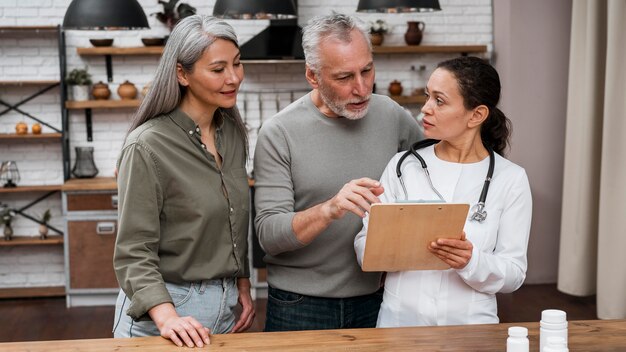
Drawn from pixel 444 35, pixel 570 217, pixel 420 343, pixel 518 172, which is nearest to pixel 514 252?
→ pixel 518 172

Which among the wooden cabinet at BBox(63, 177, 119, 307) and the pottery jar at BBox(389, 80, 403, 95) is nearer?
the wooden cabinet at BBox(63, 177, 119, 307)

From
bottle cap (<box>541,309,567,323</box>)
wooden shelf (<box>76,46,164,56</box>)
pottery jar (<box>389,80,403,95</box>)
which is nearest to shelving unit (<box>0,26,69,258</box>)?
wooden shelf (<box>76,46,164,56</box>)

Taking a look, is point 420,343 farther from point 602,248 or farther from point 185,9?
point 185,9

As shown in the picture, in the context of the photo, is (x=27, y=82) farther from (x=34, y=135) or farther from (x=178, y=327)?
(x=178, y=327)

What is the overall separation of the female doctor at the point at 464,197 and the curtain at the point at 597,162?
10.1 ft

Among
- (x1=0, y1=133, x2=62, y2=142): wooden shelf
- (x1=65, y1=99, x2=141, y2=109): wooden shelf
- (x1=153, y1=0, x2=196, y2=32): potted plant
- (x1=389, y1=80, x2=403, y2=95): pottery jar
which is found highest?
(x1=153, y1=0, x2=196, y2=32): potted plant

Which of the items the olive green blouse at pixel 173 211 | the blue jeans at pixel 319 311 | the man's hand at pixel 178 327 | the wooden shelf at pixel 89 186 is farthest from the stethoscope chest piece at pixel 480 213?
the wooden shelf at pixel 89 186

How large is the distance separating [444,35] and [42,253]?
3890 mm

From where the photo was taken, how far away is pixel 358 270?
8.57ft

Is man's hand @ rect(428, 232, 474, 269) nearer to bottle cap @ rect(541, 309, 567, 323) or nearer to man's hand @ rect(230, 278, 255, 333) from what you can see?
bottle cap @ rect(541, 309, 567, 323)

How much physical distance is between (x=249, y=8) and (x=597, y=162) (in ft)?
9.65

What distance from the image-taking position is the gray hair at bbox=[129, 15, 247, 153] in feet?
7.45

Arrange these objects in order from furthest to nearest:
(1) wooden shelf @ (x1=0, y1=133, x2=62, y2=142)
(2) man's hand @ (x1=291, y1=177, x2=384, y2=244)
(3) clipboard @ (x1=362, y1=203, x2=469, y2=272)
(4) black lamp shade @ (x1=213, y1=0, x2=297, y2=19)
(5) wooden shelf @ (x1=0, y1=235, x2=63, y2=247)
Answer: (5) wooden shelf @ (x1=0, y1=235, x2=63, y2=247)
(1) wooden shelf @ (x1=0, y1=133, x2=62, y2=142)
(4) black lamp shade @ (x1=213, y1=0, x2=297, y2=19)
(2) man's hand @ (x1=291, y1=177, x2=384, y2=244)
(3) clipboard @ (x1=362, y1=203, x2=469, y2=272)

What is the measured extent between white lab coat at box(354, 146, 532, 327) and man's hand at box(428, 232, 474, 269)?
7 centimetres
